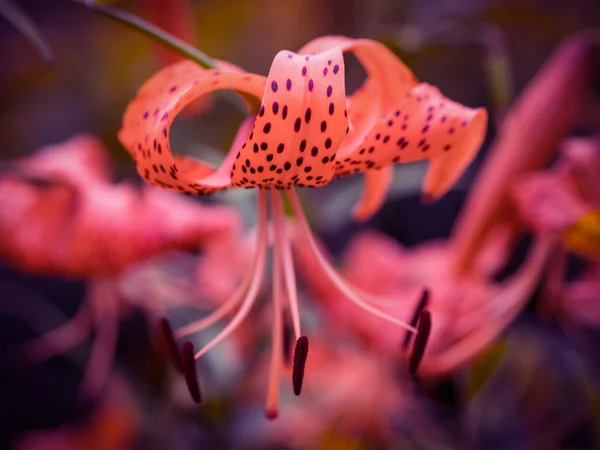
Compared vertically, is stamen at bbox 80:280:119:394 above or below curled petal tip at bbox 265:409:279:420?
below

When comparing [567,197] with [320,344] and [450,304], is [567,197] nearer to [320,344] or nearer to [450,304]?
[450,304]

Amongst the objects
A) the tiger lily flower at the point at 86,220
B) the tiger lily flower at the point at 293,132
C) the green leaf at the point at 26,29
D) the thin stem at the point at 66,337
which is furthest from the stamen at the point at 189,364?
the thin stem at the point at 66,337

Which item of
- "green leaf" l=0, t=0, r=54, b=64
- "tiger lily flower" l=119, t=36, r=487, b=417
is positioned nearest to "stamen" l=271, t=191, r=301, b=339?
"tiger lily flower" l=119, t=36, r=487, b=417

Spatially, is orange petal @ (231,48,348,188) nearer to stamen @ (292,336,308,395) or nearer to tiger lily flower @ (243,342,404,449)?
stamen @ (292,336,308,395)

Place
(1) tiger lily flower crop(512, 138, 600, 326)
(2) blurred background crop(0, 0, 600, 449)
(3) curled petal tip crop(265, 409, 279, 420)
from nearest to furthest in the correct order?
1. (3) curled petal tip crop(265, 409, 279, 420)
2. (1) tiger lily flower crop(512, 138, 600, 326)
3. (2) blurred background crop(0, 0, 600, 449)

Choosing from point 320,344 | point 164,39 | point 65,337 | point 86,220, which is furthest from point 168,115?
point 65,337

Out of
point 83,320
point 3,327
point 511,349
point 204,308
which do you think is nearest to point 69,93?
point 3,327
